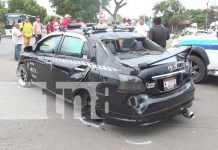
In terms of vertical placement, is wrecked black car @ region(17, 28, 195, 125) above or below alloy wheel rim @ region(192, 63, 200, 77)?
above

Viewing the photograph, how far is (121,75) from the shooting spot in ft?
16.6

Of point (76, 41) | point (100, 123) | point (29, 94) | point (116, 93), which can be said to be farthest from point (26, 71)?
point (116, 93)

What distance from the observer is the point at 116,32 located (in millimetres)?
6336

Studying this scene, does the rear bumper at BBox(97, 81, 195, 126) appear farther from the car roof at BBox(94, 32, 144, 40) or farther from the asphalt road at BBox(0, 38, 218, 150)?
the car roof at BBox(94, 32, 144, 40)

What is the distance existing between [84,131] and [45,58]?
7.20 ft

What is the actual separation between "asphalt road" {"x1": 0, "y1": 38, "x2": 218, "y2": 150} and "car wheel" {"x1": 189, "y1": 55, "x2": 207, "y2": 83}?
1.83 metres

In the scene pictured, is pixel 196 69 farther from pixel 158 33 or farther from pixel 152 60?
pixel 152 60

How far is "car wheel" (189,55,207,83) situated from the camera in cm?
899

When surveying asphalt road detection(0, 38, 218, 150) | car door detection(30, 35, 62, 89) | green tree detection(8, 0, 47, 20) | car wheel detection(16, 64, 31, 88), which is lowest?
asphalt road detection(0, 38, 218, 150)

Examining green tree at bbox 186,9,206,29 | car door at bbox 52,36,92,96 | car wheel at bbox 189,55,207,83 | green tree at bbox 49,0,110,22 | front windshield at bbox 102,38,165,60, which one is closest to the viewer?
front windshield at bbox 102,38,165,60

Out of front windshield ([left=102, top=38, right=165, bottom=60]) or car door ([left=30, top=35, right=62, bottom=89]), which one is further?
car door ([left=30, top=35, right=62, bottom=89])

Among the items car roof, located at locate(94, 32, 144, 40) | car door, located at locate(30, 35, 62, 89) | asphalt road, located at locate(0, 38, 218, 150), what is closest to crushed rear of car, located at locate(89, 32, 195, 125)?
car roof, located at locate(94, 32, 144, 40)

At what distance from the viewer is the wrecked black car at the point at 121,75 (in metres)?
5.00

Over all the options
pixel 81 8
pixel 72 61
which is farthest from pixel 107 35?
pixel 81 8
